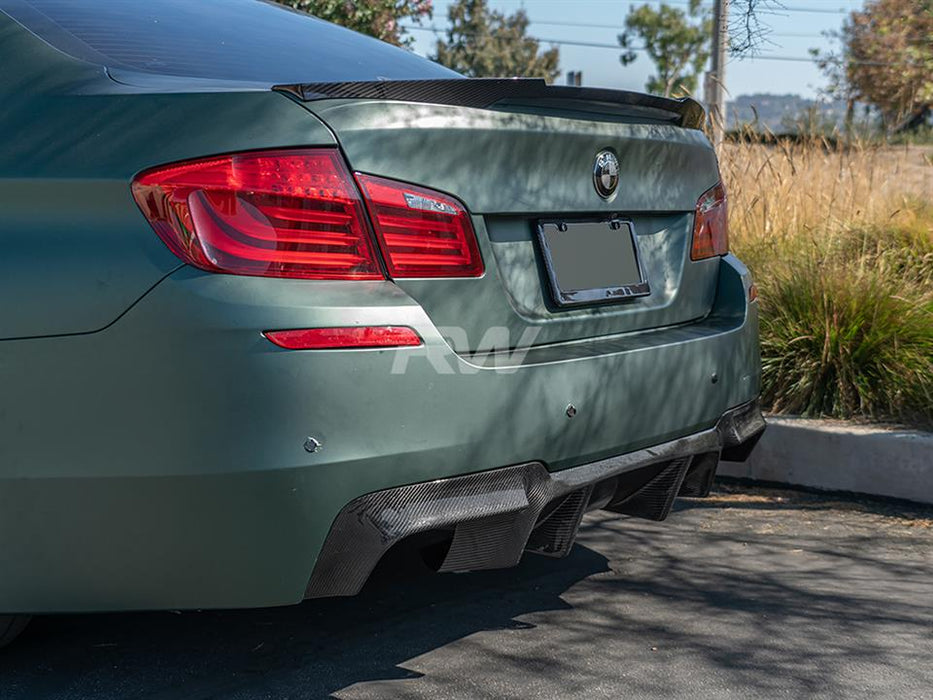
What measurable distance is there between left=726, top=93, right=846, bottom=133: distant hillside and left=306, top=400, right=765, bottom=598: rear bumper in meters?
5.42

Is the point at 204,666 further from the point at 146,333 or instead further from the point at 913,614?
the point at 913,614

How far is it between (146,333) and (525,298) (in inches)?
34.1

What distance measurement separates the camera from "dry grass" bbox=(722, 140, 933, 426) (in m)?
5.21

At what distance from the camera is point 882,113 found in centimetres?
999

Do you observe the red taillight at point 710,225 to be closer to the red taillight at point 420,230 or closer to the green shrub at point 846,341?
the red taillight at point 420,230

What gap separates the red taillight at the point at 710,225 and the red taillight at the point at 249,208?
1.30m

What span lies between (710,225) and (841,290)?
225 centimetres

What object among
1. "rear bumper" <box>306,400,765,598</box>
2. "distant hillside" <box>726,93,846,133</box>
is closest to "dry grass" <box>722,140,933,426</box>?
"distant hillside" <box>726,93,846,133</box>

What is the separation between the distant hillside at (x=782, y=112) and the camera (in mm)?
8234

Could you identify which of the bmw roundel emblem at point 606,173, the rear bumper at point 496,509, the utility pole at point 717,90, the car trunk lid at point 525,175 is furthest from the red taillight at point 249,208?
the utility pole at point 717,90

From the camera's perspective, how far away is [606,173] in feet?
9.87

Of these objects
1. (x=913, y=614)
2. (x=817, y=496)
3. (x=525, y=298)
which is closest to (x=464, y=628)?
(x=525, y=298)

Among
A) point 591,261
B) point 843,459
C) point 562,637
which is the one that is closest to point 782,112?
point 843,459

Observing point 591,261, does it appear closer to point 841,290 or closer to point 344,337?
point 344,337
